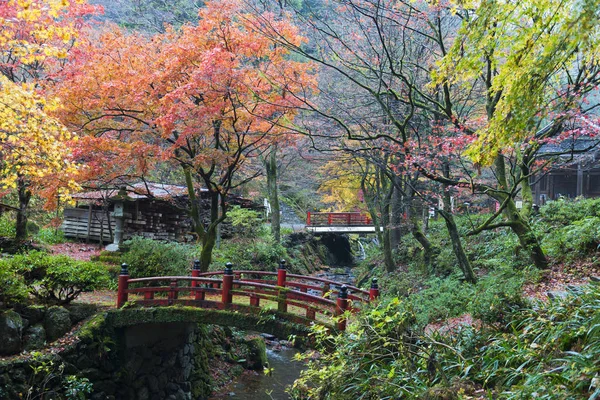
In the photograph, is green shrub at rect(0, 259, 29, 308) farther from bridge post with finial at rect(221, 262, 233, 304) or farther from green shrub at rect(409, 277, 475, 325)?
green shrub at rect(409, 277, 475, 325)

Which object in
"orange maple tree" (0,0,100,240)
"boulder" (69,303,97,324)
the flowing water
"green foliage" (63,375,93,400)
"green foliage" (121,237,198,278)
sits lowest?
the flowing water

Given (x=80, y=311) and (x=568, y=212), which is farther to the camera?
(x=568, y=212)

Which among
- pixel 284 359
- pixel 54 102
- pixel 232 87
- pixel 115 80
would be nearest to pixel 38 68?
pixel 115 80

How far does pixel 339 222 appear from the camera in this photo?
2808 cm

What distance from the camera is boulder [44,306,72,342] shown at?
9080 mm

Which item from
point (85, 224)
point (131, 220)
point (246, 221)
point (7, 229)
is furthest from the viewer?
point (85, 224)

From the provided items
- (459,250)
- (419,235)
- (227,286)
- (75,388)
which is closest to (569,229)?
(459,250)

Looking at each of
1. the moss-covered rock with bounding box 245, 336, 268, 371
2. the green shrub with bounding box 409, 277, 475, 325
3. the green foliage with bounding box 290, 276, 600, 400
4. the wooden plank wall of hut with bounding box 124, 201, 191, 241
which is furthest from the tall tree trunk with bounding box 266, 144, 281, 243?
the green foliage with bounding box 290, 276, 600, 400

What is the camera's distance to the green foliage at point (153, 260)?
40.3 feet

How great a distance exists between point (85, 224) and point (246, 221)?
7925 millimetres

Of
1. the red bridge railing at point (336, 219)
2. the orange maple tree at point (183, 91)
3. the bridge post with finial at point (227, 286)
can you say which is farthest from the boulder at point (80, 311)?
the red bridge railing at point (336, 219)

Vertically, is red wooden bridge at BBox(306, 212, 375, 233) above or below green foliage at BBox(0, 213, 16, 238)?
above

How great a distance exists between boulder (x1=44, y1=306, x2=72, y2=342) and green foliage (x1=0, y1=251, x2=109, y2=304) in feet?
1.83

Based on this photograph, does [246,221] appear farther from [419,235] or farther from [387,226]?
[419,235]
